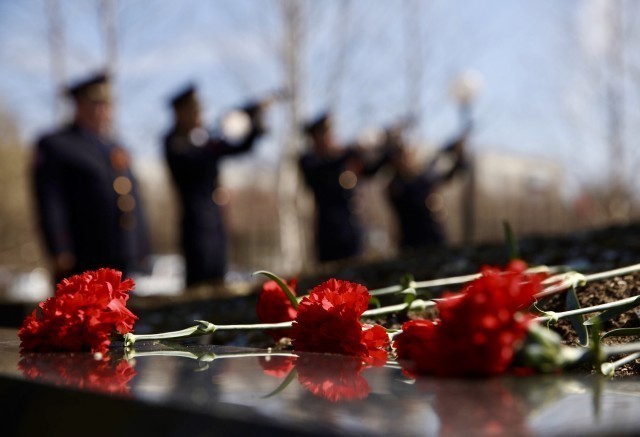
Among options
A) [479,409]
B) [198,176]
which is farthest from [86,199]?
[479,409]

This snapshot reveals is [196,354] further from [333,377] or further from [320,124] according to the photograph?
[320,124]

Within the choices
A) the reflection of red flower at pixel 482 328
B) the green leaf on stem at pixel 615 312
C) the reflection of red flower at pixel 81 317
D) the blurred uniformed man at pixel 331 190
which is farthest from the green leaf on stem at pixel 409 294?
the blurred uniformed man at pixel 331 190

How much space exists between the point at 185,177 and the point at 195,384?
555cm

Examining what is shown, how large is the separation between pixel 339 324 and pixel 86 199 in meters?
4.20

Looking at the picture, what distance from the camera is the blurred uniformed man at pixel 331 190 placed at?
799 cm

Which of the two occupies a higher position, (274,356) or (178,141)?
(178,141)

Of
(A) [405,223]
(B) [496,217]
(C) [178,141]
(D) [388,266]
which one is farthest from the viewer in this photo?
(B) [496,217]

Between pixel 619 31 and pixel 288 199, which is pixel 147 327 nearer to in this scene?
pixel 288 199

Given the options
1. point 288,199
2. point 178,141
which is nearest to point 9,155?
point 288,199

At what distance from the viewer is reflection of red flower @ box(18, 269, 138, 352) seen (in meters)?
1.47

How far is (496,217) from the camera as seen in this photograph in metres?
17.8

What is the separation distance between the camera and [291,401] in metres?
0.95

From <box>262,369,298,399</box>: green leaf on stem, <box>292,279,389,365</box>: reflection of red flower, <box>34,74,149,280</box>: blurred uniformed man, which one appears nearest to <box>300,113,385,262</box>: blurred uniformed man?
<box>34,74,149,280</box>: blurred uniformed man

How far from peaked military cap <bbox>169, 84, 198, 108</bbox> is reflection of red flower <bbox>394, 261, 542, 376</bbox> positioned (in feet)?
18.0
